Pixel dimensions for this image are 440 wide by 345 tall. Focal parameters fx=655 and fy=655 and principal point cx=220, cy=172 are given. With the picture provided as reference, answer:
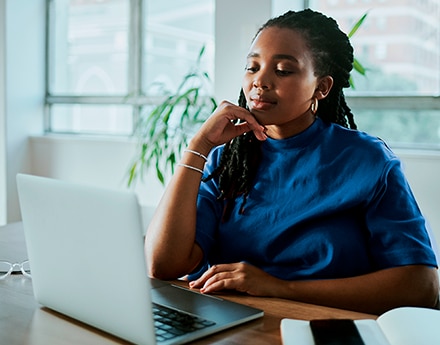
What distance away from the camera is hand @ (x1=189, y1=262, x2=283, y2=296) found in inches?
49.1

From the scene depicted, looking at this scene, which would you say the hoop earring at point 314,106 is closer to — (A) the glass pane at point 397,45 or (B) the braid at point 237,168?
(B) the braid at point 237,168

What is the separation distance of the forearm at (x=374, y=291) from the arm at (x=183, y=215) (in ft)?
0.89

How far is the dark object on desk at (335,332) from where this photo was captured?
926mm

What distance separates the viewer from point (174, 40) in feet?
13.2

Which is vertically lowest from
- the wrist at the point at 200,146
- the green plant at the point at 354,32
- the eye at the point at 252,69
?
the wrist at the point at 200,146

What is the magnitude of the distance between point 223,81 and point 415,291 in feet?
7.37

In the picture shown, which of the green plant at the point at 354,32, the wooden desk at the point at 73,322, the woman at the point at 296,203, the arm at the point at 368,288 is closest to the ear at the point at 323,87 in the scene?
the woman at the point at 296,203

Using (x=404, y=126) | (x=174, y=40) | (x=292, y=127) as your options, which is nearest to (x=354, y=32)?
(x=404, y=126)

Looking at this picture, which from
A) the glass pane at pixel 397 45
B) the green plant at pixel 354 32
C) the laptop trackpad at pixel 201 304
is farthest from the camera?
the glass pane at pixel 397 45

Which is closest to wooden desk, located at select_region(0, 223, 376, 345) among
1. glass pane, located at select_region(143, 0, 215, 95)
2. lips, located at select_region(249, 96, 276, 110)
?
lips, located at select_region(249, 96, 276, 110)

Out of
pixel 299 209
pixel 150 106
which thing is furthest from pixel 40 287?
pixel 150 106

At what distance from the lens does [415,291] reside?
1.31m

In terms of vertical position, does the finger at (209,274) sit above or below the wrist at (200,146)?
below

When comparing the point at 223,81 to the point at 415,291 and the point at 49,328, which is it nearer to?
the point at 415,291
